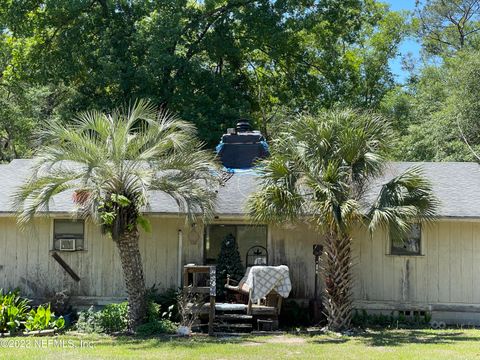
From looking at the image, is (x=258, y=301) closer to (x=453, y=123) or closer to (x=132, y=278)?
(x=132, y=278)

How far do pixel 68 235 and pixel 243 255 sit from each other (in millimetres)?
4254

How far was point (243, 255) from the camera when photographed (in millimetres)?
15477

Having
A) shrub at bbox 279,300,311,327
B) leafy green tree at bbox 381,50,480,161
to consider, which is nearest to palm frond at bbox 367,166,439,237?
shrub at bbox 279,300,311,327

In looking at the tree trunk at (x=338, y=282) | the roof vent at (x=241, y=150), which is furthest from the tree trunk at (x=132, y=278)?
the roof vent at (x=241, y=150)

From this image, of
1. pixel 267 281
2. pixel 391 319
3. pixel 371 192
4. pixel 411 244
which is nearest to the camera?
pixel 267 281

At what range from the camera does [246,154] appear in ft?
58.4

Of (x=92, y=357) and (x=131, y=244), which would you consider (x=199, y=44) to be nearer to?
(x=131, y=244)

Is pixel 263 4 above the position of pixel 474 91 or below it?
above

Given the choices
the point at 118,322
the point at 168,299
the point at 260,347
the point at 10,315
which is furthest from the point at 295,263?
the point at 10,315

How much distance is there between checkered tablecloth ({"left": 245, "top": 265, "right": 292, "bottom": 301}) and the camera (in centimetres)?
1317

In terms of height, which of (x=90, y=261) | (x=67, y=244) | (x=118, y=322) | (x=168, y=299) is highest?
(x=67, y=244)

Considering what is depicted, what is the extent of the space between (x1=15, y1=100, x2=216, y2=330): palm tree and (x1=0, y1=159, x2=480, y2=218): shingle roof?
4.38 ft

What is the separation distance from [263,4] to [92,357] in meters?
17.4

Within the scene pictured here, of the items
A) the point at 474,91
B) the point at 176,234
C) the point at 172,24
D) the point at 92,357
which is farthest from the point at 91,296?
the point at 474,91
